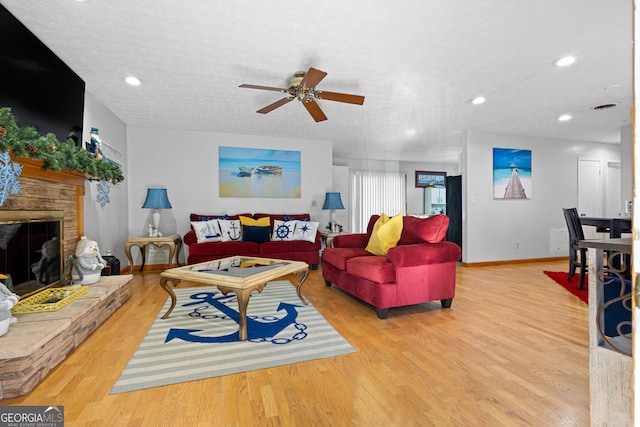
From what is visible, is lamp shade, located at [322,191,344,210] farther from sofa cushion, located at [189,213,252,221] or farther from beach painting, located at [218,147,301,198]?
sofa cushion, located at [189,213,252,221]

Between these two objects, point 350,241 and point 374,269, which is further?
point 350,241

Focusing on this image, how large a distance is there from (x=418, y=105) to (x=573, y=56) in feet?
5.07

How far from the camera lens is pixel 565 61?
2.70m

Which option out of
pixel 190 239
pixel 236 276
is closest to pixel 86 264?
pixel 236 276

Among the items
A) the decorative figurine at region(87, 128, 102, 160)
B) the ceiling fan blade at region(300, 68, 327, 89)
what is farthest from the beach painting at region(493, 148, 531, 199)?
the decorative figurine at region(87, 128, 102, 160)

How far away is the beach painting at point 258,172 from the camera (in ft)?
17.0

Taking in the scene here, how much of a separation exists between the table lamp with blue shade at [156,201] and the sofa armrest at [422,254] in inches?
138

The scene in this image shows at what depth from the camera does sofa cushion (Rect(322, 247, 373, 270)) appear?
10.4ft

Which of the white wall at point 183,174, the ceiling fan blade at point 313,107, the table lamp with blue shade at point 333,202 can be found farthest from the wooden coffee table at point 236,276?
the table lamp with blue shade at point 333,202

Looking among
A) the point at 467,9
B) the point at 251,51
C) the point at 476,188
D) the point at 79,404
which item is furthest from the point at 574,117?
the point at 79,404

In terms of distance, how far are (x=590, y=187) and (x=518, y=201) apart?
6.38 feet

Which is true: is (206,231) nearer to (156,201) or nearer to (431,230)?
(156,201)

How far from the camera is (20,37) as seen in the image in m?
2.17

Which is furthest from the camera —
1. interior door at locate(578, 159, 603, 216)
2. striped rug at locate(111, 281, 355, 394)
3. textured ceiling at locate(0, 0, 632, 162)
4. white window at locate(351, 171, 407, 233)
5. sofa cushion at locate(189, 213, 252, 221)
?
white window at locate(351, 171, 407, 233)
